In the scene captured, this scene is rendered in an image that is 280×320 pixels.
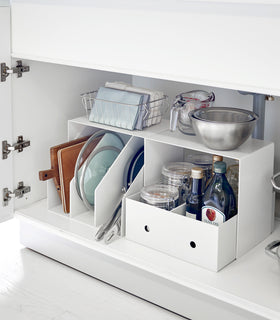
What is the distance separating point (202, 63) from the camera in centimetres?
126

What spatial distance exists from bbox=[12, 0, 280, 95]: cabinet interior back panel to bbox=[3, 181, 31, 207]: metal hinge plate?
39cm

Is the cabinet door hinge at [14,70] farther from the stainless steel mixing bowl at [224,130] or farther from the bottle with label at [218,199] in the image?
the bottle with label at [218,199]

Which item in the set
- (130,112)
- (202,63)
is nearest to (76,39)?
(130,112)

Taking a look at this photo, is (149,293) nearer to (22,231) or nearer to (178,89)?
(22,231)

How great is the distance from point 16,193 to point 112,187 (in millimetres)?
295

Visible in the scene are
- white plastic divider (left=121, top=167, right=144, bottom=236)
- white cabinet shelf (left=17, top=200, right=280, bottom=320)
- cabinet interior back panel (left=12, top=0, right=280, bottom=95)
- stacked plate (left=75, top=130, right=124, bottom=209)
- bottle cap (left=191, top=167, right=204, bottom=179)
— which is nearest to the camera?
cabinet interior back panel (left=12, top=0, right=280, bottom=95)

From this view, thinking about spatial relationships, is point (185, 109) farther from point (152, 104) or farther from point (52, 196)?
point (52, 196)

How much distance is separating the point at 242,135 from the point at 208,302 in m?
0.41

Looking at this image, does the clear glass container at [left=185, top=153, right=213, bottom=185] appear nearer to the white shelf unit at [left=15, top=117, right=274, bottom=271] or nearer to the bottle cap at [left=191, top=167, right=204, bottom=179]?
the white shelf unit at [left=15, top=117, right=274, bottom=271]

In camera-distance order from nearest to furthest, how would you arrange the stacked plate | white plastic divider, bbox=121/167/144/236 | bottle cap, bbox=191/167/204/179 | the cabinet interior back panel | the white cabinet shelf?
the cabinet interior back panel
the white cabinet shelf
bottle cap, bbox=191/167/204/179
white plastic divider, bbox=121/167/144/236
the stacked plate

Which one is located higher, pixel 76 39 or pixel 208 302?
pixel 76 39

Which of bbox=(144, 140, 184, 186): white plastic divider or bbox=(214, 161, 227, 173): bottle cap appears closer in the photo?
bbox=(214, 161, 227, 173): bottle cap

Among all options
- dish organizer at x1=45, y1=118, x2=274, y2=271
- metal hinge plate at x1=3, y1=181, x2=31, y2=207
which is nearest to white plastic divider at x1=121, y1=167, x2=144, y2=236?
dish organizer at x1=45, y1=118, x2=274, y2=271

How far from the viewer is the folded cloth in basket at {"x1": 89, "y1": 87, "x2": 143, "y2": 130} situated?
5.21ft
